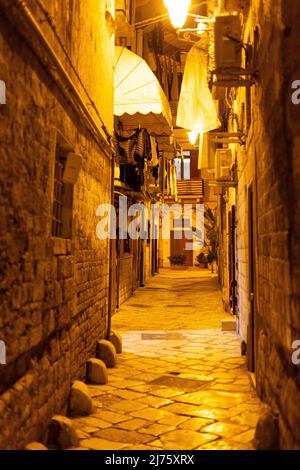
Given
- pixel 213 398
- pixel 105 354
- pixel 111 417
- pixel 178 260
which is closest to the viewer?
pixel 111 417

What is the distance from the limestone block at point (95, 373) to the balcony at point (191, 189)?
86.6 feet

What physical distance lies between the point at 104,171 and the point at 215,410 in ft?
14.6

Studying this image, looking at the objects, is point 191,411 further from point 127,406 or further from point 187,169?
point 187,169

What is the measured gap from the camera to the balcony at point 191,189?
104 ft

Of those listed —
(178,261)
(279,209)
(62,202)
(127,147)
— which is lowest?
(178,261)

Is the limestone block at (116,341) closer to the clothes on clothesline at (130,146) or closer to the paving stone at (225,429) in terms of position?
the paving stone at (225,429)

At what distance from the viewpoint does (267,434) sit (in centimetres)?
374

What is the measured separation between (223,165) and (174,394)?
590cm

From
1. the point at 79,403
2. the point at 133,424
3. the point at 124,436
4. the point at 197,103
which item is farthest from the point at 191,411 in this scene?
the point at 197,103

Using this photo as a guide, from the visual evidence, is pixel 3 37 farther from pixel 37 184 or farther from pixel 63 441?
pixel 63 441

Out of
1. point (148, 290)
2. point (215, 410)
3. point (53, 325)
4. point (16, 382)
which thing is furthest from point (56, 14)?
point (148, 290)
